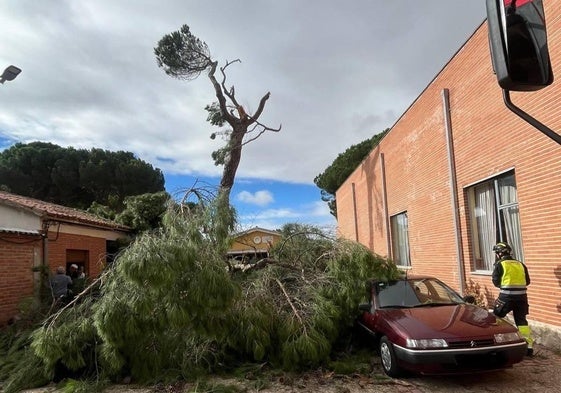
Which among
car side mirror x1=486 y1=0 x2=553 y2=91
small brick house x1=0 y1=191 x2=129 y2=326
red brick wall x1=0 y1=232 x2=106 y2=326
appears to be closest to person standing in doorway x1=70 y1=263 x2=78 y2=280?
small brick house x1=0 y1=191 x2=129 y2=326

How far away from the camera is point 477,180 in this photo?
9.65 meters

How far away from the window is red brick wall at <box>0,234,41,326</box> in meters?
11.4

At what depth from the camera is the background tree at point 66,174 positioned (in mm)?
29312

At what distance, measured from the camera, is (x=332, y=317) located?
7277 millimetres

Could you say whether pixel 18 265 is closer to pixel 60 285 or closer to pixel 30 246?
pixel 30 246

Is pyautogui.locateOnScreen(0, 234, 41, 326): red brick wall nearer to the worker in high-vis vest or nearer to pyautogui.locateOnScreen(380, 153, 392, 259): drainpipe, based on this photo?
the worker in high-vis vest

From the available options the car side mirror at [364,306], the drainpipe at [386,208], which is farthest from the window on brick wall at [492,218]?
the drainpipe at [386,208]

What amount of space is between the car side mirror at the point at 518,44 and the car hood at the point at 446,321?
15.0 feet

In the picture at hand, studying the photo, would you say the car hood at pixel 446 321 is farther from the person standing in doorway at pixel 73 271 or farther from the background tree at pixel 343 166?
the background tree at pixel 343 166

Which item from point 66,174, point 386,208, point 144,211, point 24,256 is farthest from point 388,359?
point 66,174

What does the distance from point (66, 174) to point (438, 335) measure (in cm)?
2923

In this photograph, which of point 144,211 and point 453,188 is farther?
point 144,211

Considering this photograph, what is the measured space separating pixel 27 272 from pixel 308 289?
7.38m

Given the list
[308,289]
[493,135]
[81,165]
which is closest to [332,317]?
[308,289]
